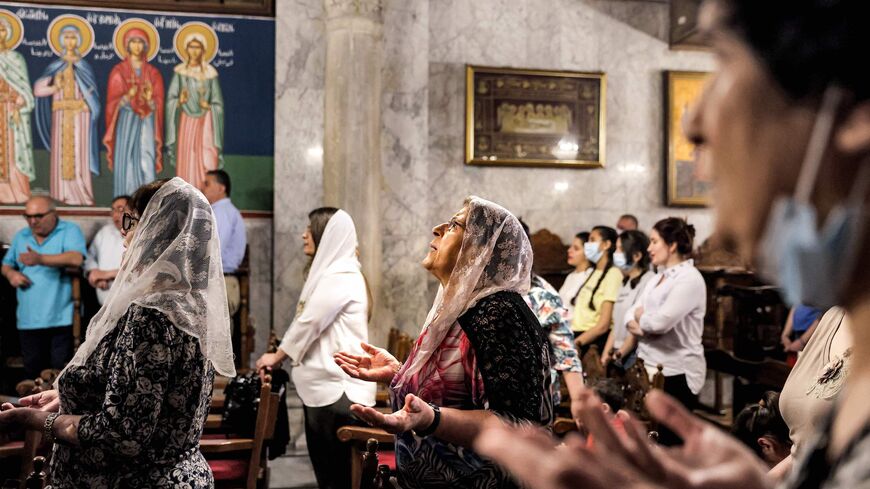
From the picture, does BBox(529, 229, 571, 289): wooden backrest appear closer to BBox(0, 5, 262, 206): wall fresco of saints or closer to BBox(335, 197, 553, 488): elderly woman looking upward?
BBox(0, 5, 262, 206): wall fresco of saints

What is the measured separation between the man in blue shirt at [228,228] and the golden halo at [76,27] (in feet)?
6.24

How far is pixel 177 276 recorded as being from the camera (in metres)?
2.40

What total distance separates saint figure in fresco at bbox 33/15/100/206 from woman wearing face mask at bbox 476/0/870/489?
27.2 feet

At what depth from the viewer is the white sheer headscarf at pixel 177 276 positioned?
233 centimetres

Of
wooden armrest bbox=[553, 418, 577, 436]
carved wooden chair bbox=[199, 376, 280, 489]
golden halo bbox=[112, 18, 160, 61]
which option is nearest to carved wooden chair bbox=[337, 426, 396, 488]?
carved wooden chair bbox=[199, 376, 280, 489]

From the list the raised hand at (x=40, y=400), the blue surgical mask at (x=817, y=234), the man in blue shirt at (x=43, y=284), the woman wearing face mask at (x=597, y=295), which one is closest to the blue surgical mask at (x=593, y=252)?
the woman wearing face mask at (x=597, y=295)

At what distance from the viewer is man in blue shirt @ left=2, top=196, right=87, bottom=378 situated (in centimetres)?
701

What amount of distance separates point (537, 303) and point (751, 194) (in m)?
3.47

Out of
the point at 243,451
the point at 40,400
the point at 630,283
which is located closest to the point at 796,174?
the point at 40,400

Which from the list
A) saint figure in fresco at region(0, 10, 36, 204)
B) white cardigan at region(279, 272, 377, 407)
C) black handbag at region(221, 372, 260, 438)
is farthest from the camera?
saint figure in fresco at region(0, 10, 36, 204)

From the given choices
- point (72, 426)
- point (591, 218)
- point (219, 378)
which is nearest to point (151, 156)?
point (219, 378)

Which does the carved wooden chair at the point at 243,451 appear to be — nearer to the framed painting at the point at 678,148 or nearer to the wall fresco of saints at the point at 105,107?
the wall fresco of saints at the point at 105,107

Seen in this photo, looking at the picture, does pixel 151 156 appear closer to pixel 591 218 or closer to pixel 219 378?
pixel 219 378

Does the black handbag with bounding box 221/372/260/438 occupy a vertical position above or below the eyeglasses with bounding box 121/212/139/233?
below
